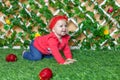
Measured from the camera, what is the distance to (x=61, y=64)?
6.32 ft

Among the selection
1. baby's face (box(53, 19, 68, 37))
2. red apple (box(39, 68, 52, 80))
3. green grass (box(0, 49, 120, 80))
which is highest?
baby's face (box(53, 19, 68, 37))

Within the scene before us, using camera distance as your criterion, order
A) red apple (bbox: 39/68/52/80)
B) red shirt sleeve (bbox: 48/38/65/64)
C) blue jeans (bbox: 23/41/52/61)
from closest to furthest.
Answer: red apple (bbox: 39/68/52/80) < red shirt sleeve (bbox: 48/38/65/64) < blue jeans (bbox: 23/41/52/61)

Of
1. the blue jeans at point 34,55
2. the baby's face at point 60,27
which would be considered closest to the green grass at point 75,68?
the blue jeans at point 34,55

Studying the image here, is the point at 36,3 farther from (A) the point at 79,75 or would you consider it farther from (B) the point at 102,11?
(A) the point at 79,75

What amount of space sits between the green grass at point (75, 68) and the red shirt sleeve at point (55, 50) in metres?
0.04

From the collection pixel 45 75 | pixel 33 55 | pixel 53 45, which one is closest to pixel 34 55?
pixel 33 55

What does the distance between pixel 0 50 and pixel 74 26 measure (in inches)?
25.4

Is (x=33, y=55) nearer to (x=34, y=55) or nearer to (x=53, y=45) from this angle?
(x=34, y=55)

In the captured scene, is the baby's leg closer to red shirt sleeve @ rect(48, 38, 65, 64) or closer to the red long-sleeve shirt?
the red long-sleeve shirt

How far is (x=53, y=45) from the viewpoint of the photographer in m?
1.98

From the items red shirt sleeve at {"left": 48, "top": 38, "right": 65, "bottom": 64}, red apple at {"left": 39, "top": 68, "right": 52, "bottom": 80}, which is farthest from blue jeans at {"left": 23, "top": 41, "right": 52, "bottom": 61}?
red apple at {"left": 39, "top": 68, "right": 52, "bottom": 80}

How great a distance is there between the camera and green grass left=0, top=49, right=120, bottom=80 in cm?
165

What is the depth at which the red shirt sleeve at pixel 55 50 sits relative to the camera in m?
1.95

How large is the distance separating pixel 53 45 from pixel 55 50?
4 cm
